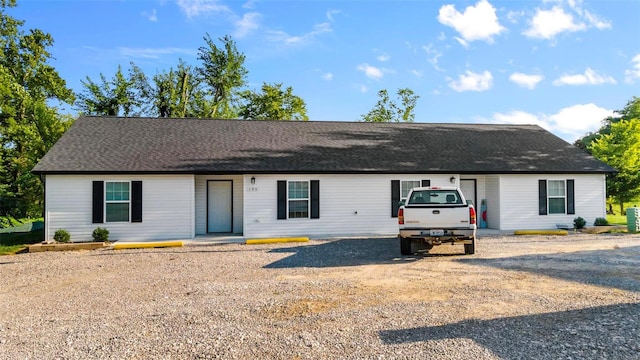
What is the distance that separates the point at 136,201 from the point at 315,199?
6660 millimetres

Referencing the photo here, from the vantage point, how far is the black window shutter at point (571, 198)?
17.5m

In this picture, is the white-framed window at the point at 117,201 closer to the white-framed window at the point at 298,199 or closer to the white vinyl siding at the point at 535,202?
the white-framed window at the point at 298,199

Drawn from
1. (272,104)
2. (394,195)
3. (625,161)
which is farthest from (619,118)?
(394,195)

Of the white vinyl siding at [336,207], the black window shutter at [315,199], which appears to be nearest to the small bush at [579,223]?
the white vinyl siding at [336,207]

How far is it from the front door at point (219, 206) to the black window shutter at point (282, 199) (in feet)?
7.66

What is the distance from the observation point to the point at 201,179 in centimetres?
1662

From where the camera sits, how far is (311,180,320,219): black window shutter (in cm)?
1614

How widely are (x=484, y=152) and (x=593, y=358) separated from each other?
1550 centimetres

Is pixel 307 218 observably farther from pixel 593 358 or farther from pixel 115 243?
pixel 593 358

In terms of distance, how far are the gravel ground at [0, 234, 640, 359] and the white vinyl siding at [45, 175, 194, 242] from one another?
3.30 meters

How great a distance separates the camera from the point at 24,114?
2906 cm

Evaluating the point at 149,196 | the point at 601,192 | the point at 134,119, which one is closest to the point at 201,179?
the point at 149,196

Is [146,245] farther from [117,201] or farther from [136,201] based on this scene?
[117,201]

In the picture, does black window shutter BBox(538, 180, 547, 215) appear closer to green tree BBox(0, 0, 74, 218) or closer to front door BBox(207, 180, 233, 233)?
front door BBox(207, 180, 233, 233)
